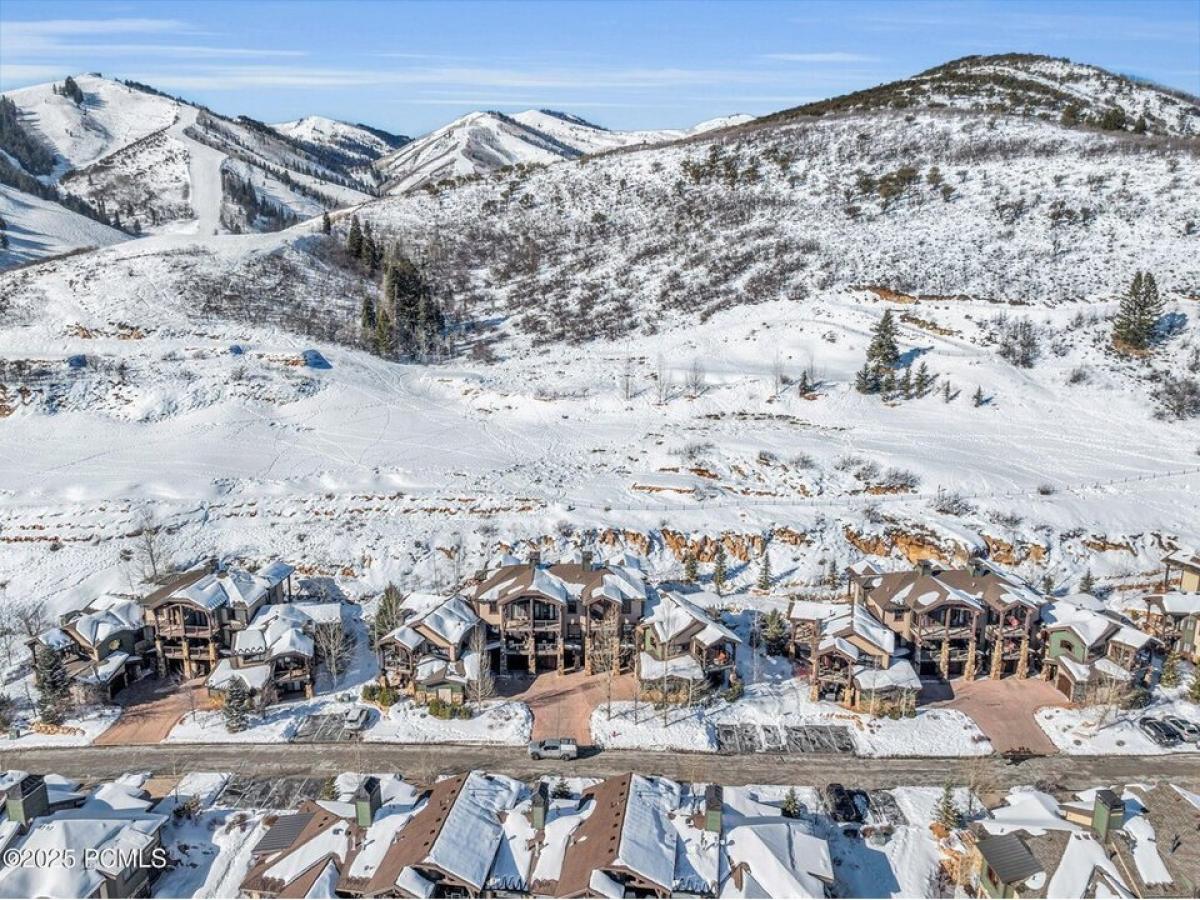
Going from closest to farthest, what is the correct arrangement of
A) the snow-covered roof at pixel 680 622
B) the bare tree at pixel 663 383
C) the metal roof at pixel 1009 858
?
the metal roof at pixel 1009 858 → the snow-covered roof at pixel 680 622 → the bare tree at pixel 663 383

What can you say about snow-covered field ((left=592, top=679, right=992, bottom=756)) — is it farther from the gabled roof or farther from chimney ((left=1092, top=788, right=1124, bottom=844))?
chimney ((left=1092, top=788, right=1124, bottom=844))

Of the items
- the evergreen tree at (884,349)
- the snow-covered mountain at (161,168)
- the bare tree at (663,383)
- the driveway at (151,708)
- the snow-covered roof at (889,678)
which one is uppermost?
the snow-covered mountain at (161,168)

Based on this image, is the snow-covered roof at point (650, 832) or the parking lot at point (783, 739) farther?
the parking lot at point (783, 739)

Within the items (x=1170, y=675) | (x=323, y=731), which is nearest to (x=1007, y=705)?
(x=1170, y=675)

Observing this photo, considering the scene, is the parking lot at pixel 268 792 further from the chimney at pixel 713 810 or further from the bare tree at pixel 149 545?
the bare tree at pixel 149 545

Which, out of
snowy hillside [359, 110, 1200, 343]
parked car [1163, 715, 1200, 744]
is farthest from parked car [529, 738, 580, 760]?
snowy hillside [359, 110, 1200, 343]

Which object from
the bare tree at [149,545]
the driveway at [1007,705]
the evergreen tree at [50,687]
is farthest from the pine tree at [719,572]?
the evergreen tree at [50,687]
